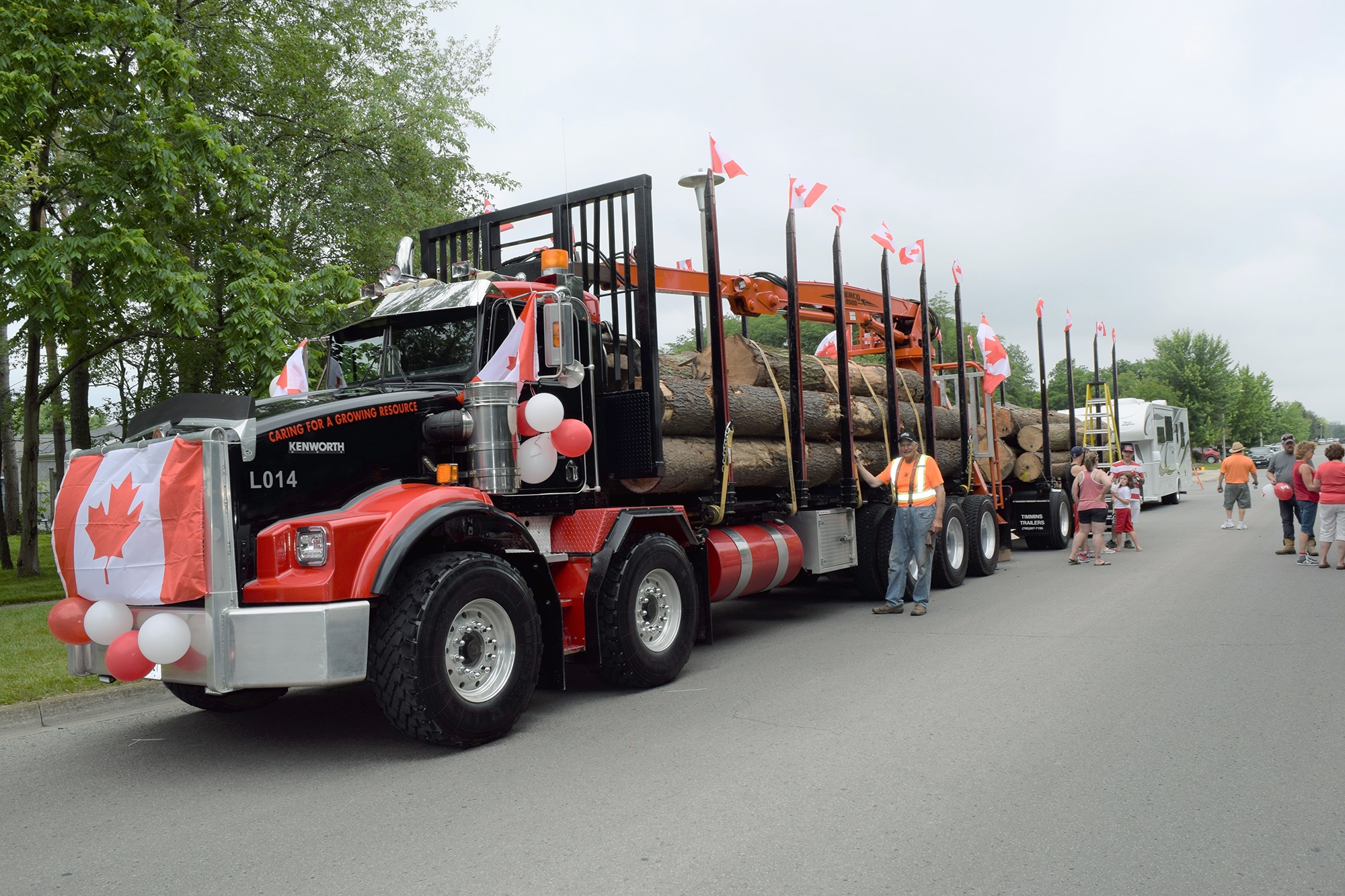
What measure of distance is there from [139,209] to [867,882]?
39.2 ft

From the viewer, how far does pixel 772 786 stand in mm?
4762

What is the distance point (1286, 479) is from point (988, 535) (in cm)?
484

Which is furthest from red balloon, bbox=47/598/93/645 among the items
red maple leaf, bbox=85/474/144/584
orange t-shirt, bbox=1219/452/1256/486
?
orange t-shirt, bbox=1219/452/1256/486

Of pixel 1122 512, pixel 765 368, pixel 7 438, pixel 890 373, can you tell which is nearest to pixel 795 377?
pixel 765 368

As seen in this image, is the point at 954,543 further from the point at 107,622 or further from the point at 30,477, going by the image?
the point at 30,477

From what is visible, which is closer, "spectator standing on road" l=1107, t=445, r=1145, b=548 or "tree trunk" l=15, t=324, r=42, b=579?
"tree trunk" l=15, t=324, r=42, b=579

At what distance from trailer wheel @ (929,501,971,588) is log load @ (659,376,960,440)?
3.97 ft

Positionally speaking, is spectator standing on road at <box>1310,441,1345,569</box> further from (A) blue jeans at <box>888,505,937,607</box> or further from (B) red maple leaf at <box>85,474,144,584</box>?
(B) red maple leaf at <box>85,474,144,584</box>

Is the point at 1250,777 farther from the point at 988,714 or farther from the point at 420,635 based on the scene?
the point at 420,635

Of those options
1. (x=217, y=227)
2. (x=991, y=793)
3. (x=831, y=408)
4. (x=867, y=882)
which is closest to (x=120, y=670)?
(x=867, y=882)

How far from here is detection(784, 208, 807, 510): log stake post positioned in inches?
379

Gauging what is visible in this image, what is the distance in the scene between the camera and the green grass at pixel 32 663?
7.05 metres

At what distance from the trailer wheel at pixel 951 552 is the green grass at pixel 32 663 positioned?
8.92 meters

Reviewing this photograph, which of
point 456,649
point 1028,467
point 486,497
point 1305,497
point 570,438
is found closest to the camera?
point 456,649
